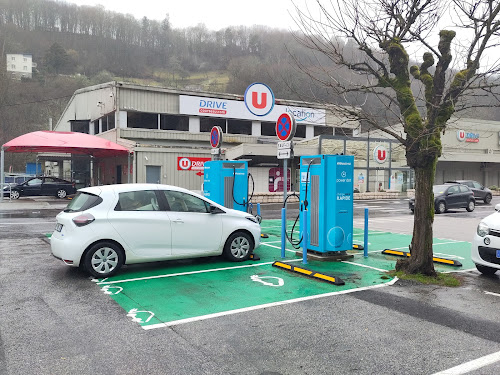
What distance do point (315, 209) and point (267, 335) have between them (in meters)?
4.42

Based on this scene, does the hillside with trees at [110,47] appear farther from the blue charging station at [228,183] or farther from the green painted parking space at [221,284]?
the green painted parking space at [221,284]

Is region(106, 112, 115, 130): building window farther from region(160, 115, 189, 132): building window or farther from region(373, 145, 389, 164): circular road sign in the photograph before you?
region(373, 145, 389, 164): circular road sign

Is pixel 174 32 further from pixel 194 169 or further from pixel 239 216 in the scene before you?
pixel 239 216

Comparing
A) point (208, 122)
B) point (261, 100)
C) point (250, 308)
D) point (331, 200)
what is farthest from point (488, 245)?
point (208, 122)

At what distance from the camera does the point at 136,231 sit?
7.44 m

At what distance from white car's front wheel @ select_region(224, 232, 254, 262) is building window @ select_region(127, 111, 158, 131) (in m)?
25.2

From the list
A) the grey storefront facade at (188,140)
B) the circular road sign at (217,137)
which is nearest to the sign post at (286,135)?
the circular road sign at (217,137)

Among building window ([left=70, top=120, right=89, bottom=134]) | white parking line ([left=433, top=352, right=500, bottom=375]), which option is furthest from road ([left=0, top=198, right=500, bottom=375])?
building window ([left=70, top=120, right=89, bottom=134])

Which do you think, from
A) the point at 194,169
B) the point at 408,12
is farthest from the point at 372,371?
the point at 194,169

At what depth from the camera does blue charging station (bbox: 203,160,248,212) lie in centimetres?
1109

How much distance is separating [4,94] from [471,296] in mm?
65326

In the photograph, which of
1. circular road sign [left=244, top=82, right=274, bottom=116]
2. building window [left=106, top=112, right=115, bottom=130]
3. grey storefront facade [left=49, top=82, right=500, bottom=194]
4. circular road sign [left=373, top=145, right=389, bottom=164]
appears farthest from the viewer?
circular road sign [left=373, top=145, right=389, bottom=164]

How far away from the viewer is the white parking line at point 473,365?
3.89 m

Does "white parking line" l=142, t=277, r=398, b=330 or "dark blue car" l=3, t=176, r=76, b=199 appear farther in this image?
"dark blue car" l=3, t=176, r=76, b=199
